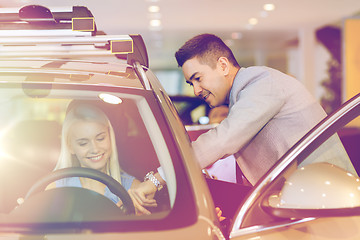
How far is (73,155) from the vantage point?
204cm

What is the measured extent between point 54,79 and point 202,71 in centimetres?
76

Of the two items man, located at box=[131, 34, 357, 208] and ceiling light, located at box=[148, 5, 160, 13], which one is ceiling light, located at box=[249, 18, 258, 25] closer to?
ceiling light, located at box=[148, 5, 160, 13]

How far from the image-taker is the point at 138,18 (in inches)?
565

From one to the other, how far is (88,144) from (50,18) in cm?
52

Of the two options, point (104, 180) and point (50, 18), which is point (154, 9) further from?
point (104, 180)

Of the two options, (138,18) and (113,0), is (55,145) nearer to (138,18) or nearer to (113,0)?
(113,0)

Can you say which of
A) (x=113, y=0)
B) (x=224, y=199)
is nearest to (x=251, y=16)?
(x=113, y=0)

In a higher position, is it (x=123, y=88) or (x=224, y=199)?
(x=123, y=88)

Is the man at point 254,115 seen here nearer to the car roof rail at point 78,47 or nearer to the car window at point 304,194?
the car roof rail at point 78,47

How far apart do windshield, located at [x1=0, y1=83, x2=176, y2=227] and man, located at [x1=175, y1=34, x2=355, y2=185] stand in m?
0.27

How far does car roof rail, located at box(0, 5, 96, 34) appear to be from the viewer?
1705mm

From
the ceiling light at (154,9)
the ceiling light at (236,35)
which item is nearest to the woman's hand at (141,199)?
the ceiling light at (154,9)

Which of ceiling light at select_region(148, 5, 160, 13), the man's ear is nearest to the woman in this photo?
the man's ear

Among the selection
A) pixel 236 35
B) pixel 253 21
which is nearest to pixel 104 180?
pixel 253 21
